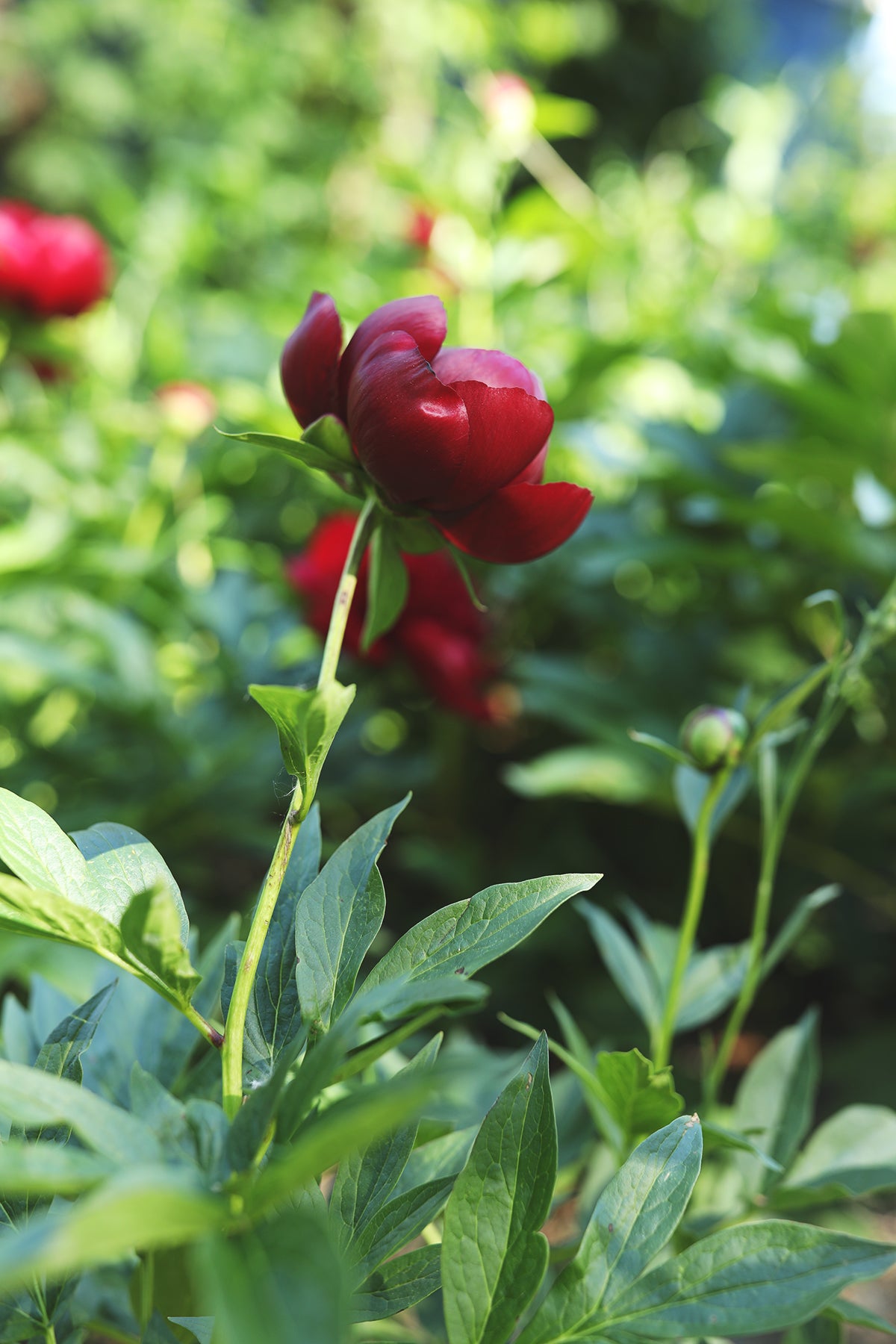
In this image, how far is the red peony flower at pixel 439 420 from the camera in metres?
0.28

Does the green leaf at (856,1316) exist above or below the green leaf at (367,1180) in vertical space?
below

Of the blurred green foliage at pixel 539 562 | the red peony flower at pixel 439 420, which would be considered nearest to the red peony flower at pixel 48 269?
the blurred green foliage at pixel 539 562

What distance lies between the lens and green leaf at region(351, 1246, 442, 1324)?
0.89 ft

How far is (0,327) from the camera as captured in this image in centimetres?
129

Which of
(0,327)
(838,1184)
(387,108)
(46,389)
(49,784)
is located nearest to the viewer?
(838,1184)

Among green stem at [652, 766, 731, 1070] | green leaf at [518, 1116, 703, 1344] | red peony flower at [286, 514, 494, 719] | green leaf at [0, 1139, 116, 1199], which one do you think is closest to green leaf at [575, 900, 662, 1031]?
green stem at [652, 766, 731, 1070]

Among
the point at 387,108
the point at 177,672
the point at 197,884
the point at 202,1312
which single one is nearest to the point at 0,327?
the point at 177,672

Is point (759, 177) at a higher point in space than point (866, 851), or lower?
higher

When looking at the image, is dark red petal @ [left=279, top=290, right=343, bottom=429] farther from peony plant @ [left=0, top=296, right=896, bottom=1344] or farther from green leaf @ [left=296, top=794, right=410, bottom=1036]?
green leaf @ [left=296, top=794, right=410, bottom=1036]

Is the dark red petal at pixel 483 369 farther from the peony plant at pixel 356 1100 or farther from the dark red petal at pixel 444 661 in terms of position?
the dark red petal at pixel 444 661

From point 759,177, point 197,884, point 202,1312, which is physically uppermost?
point 759,177

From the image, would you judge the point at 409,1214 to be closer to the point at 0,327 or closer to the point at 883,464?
the point at 883,464

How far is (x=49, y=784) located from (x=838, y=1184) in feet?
2.30

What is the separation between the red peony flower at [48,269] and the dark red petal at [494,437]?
43.5 inches
